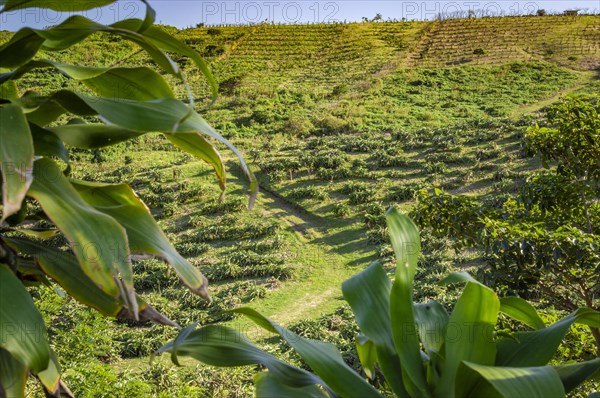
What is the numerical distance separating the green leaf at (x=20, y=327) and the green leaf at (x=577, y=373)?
87 centimetres

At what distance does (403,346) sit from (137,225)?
1.91 feet

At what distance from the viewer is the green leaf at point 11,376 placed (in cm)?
82

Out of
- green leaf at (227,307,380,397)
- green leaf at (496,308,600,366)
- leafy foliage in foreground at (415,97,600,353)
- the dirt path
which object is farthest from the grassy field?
leafy foliage in foreground at (415,97,600,353)

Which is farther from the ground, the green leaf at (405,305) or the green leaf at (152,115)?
the green leaf at (152,115)

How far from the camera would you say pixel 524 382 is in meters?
0.83

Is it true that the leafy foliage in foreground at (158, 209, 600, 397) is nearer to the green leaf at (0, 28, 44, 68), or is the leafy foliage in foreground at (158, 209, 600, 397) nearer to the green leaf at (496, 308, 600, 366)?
the green leaf at (496, 308, 600, 366)

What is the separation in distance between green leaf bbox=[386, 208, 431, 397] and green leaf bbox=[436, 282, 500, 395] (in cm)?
6

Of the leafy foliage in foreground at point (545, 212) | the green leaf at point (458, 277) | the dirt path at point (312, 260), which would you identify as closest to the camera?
the green leaf at point (458, 277)

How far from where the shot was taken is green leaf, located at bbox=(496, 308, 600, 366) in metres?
1.11

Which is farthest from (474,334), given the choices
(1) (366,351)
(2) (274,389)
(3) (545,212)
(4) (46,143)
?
(3) (545,212)

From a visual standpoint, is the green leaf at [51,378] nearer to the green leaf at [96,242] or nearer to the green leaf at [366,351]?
the green leaf at [96,242]

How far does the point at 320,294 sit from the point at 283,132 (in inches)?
469

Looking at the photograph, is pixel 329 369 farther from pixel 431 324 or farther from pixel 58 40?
pixel 58 40

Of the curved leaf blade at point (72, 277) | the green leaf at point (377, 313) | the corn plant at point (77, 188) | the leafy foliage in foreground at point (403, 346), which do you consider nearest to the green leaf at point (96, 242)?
the corn plant at point (77, 188)
